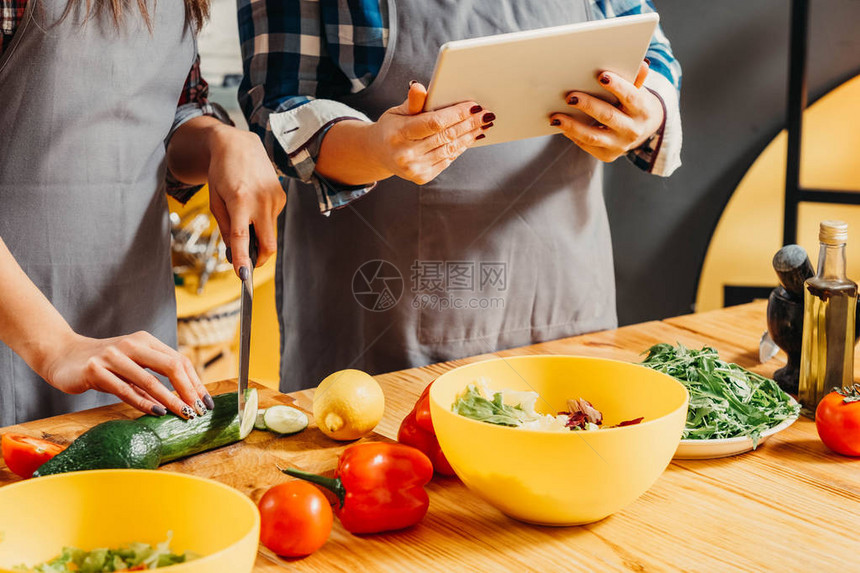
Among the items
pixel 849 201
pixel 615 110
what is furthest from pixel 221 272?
pixel 849 201

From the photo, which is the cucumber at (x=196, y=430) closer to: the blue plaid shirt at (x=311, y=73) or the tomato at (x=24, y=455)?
the tomato at (x=24, y=455)

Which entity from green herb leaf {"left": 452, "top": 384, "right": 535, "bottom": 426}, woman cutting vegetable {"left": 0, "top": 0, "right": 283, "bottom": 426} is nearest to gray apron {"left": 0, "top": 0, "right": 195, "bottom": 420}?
woman cutting vegetable {"left": 0, "top": 0, "right": 283, "bottom": 426}

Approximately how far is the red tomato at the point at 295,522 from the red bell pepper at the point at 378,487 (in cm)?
4

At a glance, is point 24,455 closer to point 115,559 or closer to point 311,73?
point 115,559

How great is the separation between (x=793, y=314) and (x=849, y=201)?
1896mm

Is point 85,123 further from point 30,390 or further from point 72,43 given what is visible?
point 30,390

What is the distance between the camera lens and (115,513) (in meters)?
0.68

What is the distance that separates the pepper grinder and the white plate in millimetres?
250

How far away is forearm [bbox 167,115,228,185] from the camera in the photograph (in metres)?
1.33

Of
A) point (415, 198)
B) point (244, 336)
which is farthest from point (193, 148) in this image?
point (244, 336)

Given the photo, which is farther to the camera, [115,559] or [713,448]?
[713,448]

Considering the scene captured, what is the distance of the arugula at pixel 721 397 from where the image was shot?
96 centimetres

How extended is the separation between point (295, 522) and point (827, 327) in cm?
73

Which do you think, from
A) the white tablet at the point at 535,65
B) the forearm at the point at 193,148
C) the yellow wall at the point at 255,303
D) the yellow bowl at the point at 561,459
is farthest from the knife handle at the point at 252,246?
the yellow wall at the point at 255,303
